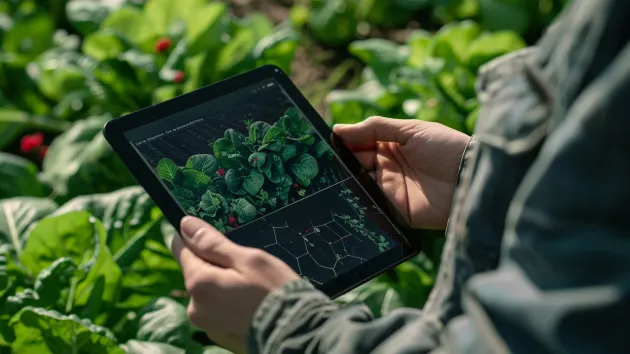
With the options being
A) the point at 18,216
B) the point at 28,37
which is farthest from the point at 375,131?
the point at 28,37

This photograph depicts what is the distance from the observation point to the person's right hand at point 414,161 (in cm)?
177

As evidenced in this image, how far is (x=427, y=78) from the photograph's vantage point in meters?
2.87

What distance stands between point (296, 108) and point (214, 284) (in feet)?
2.05

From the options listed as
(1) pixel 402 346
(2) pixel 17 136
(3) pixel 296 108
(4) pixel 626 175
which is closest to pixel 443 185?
(3) pixel 296 108

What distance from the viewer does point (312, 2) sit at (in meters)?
3.85

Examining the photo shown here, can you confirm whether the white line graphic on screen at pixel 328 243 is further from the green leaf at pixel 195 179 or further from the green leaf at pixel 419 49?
the green leaf at pixel 419 49

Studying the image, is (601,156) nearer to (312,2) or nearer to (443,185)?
(443,185)

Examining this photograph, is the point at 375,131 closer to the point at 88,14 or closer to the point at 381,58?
the point at 381,58

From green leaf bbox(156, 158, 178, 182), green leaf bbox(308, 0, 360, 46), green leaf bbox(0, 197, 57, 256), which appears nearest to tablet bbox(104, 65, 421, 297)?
green leaf bbox(156, 158, 178, 182)

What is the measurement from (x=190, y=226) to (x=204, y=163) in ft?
0.96

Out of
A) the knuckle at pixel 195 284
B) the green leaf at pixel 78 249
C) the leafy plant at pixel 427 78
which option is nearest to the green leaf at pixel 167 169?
the knuckle at pixel 195 284

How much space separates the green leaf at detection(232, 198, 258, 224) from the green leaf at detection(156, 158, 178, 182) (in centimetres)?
14

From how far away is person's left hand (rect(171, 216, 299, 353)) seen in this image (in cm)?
121

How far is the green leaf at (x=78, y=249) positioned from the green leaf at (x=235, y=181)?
1.96ft
